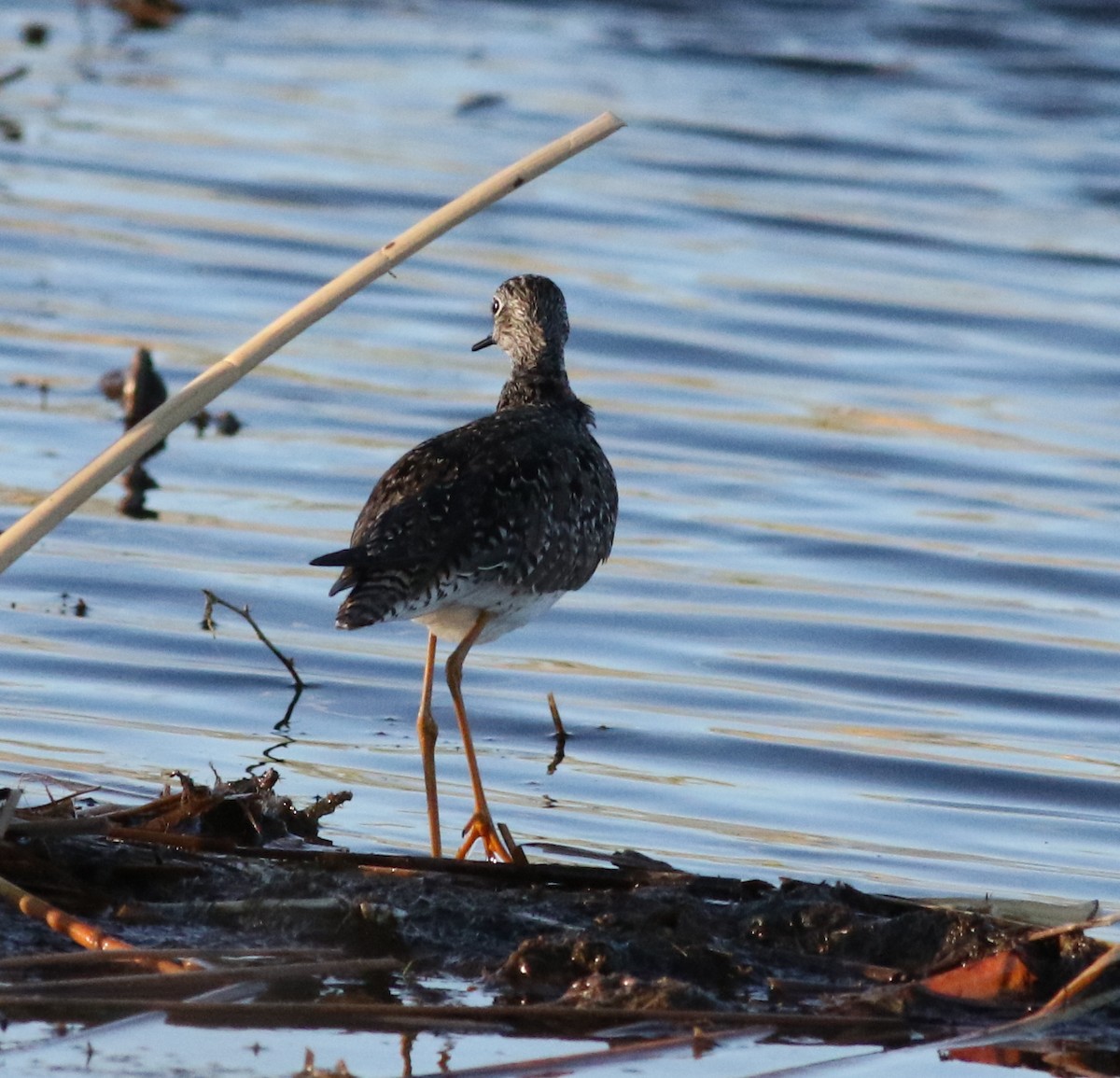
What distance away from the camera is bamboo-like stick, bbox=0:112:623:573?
4840 millimetres

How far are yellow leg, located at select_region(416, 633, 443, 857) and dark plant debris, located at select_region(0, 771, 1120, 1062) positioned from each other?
0.46 m

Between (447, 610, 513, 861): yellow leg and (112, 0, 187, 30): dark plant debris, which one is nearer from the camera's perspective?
(447, 610, 513, 861): yellow leg

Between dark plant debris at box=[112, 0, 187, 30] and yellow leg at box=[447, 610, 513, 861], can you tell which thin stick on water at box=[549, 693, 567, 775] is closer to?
yellow leg at box=[447, 610, 513, 861]

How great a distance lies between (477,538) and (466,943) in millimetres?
1340

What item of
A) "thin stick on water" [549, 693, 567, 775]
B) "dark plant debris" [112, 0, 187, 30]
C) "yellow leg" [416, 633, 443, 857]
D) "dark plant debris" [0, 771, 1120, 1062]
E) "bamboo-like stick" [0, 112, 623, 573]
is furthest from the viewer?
"dark plant debris" [112, 0, 187, 30]

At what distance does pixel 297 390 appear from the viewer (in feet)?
42.2

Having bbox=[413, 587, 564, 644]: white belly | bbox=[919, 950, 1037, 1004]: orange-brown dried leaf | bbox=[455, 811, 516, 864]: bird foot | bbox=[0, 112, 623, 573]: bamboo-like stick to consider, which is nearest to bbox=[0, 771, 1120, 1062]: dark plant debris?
bbox=[919, 950, 1037, 1004]: orange-brown dried leaf

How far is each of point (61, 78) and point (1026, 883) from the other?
15.4 metres

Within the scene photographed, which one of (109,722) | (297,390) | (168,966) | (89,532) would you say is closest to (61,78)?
(297,390)

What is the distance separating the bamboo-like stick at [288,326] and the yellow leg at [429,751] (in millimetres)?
1806

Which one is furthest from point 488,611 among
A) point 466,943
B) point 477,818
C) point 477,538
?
point 466,943

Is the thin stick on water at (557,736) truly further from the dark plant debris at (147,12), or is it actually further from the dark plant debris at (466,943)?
the dark plant debris at (147,12)

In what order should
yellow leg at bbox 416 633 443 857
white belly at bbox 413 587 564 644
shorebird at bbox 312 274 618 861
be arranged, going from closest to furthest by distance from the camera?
shorebird at bbox 312 274 618 861 → yellow leg at bbox 416 633 443 857 → white belly at bbox 413 587 564 644

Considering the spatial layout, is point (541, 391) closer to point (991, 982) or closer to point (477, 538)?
point (477, 538)
